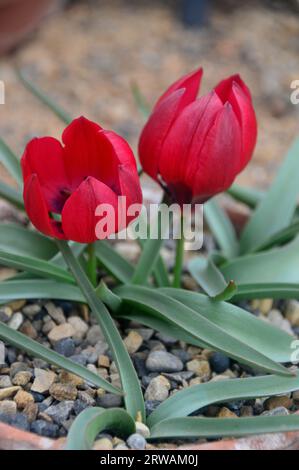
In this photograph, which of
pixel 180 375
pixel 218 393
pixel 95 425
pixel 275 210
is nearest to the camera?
pixel 95 425

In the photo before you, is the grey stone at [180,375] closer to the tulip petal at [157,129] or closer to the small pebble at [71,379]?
the small pebble at [71,379]

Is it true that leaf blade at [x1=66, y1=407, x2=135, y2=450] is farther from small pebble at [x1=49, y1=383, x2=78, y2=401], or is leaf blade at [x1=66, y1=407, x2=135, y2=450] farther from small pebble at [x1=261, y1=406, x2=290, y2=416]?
small pebble at [x1=261, y1=406, x2=290, y2=416]

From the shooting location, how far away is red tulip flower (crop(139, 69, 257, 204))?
105 centimetres

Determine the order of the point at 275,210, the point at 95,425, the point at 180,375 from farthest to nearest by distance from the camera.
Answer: the point at 275,210
the point at 180,375
the point at 95,425

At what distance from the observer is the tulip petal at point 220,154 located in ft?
3.43

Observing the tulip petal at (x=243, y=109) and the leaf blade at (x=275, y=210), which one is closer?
the tulip petal at (x=243, y=109)

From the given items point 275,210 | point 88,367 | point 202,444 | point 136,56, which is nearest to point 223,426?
point 202,444

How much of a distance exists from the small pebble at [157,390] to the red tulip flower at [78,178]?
0.69ft

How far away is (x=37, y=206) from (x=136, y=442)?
11.4 inches

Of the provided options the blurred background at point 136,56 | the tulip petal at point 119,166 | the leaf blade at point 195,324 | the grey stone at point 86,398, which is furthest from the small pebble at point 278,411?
the blurred background at point 136,56

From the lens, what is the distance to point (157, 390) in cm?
112

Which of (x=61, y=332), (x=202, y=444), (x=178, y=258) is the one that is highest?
(x=178, y=258)

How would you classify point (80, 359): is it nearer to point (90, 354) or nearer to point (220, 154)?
point (90, 354)

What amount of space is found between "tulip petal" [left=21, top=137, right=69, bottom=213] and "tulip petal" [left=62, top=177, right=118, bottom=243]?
0.30ft
